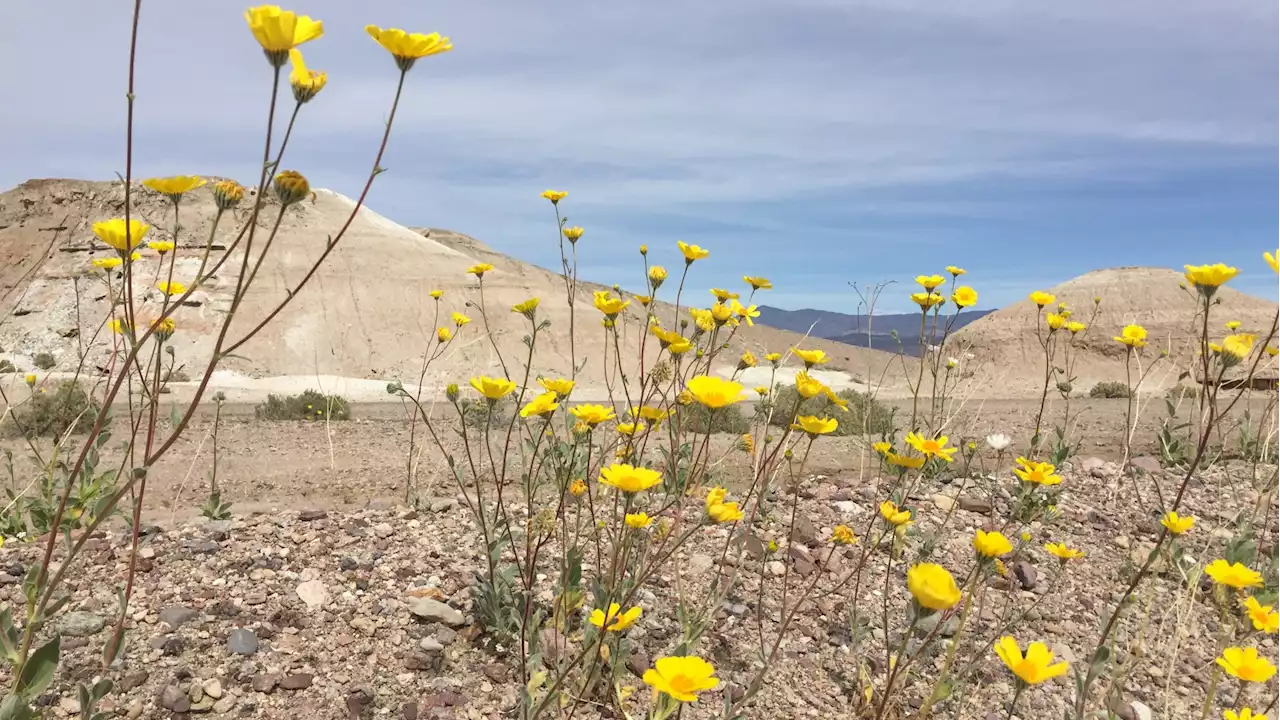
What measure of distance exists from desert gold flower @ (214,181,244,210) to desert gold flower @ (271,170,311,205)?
15 centimetres

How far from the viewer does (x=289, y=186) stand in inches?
59.7

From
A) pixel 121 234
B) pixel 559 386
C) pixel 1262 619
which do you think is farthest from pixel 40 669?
pixel 1262 619

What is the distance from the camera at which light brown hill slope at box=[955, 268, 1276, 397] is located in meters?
22.3

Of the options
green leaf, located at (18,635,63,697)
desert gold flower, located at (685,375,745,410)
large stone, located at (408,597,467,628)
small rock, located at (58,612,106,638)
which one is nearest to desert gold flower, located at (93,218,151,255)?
green leaf, located at (18,635,63,697)

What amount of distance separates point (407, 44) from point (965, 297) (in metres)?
3.40

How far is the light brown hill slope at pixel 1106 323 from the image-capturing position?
73.0ft

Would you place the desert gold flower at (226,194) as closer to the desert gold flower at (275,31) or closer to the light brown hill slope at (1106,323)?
the desert gold flower at (275,31)

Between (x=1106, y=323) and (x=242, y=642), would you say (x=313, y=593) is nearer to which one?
(x=242, y=642)

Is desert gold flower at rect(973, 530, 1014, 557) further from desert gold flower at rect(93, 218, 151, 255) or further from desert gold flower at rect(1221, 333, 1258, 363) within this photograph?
desert gold flower at rect(93, 218, 151, 255)

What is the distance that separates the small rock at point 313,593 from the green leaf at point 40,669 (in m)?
1.04

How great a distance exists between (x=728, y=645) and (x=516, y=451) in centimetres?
370

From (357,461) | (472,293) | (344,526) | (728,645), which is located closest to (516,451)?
(357,461)

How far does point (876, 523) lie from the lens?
395 cm

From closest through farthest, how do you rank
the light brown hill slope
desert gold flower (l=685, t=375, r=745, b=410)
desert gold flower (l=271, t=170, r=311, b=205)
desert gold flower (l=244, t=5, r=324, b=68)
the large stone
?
1. desert gold flower (l=244, t=5, r=324, b=68)
2. desert gold flower (l=271, t=170, r=311, b=205)
3. desert gold flower (l=685, t=375, r=745, b=410)
4. the large stone
5. the light brown hill slope
